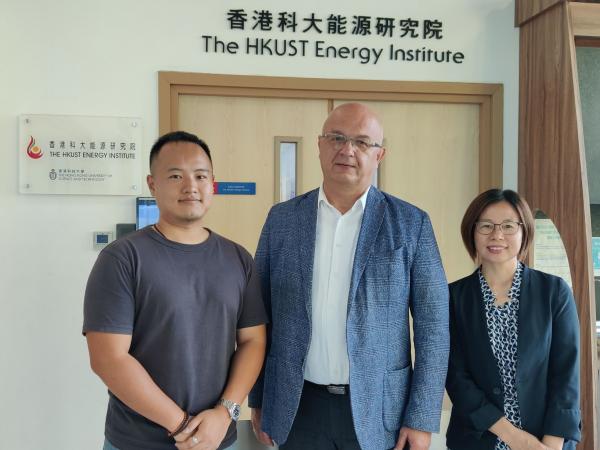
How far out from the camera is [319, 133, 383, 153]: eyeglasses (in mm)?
1603

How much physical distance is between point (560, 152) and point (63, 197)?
2347mm

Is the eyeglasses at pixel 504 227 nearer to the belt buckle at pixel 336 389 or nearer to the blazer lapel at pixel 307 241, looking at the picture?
the blazer lapel at pixel 307 241

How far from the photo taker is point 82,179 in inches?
107

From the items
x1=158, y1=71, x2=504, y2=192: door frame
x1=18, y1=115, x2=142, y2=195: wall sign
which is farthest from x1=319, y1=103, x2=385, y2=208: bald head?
x1=18, y1=115, x2=142, y2=195: wall sign

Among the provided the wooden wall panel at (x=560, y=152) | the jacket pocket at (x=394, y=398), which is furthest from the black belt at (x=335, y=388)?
the wooden wall panel at (x=560, y=152)

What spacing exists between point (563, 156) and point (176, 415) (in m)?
2.08

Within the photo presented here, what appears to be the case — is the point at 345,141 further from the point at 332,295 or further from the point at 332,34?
the point at 332,34

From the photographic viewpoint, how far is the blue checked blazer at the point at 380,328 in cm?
153

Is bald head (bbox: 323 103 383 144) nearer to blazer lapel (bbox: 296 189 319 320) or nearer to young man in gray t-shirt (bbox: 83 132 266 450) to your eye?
blazer lapel (bbox: 296 189 319 320)

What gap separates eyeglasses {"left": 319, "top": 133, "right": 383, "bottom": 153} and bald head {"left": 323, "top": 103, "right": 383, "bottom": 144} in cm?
1

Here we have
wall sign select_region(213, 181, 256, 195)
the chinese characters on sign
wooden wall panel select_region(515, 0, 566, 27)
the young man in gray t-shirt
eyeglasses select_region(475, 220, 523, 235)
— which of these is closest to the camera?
the young man in gray t-shirt

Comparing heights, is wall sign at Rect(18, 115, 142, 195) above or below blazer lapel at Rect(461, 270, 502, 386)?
above

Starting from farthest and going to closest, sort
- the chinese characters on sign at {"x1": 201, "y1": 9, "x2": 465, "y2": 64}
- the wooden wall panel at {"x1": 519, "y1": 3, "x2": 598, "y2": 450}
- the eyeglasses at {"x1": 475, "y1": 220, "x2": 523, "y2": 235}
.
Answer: the chinese characters on sign at {"x1": 201, "y1": 9, "x2": 465, "y2": 64}, the wooden wall panel at {"x1": 519, "y1": 3, "x2": 598, "y2": 450}, the eyeglasses at {"x1": 475, "y1": 220, "x2": 523, "y2": 235}

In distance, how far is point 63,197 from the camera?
272 cm
